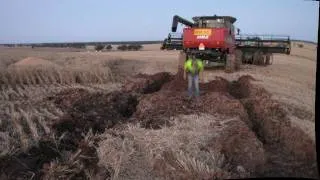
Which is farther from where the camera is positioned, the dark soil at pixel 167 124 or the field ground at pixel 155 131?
the dark soil at pixel 167 124

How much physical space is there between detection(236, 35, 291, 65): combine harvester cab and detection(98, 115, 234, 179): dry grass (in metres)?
18.1

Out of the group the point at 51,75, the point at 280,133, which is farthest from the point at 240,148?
the point at 51,75

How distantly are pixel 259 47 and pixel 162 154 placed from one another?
2078 cm

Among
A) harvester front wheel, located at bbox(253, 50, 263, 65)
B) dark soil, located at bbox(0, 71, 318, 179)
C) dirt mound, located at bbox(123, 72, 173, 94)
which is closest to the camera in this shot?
dark soil, located at bbox(0, 71, 318, 179)

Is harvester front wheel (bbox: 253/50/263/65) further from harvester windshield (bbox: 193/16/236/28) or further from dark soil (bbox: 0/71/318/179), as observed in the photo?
dark soil (bbox: 0/71/318/179)

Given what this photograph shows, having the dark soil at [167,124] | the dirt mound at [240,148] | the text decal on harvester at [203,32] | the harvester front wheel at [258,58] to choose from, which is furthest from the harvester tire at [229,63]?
the dirt mound at [240,148]

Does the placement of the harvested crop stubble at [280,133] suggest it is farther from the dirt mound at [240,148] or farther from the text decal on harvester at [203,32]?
the text decal on harvester at [203,32]

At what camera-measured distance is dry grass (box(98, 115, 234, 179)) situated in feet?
22.2

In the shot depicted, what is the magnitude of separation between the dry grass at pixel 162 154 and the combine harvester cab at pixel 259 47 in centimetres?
1807

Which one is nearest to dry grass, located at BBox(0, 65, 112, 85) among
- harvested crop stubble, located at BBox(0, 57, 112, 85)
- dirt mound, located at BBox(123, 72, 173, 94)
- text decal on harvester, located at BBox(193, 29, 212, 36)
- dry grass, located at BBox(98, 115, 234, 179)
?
harvested crop stubble, located at BBox(0, 57, 112, 85)

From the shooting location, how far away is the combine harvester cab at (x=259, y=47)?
1063 inches

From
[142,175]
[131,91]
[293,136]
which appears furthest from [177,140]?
[131,91]

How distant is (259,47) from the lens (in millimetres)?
27438

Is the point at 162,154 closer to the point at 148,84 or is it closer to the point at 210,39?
the point at 148,84
